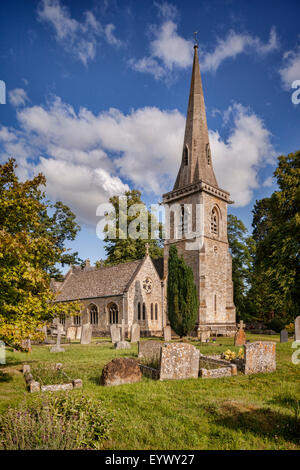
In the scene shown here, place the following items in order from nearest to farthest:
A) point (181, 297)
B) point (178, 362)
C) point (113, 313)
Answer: point (178, 362)
point (181, 297)
point (113, 313)

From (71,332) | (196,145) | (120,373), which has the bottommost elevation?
(71,332)

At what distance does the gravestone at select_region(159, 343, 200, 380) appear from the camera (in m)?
8.32

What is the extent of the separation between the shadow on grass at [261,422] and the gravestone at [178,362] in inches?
105

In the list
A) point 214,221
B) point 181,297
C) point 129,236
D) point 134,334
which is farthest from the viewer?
point 129,236

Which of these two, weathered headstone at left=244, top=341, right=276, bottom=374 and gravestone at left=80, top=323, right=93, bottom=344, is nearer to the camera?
weathered headstone at left=244, top=341, right=276, bottom=374

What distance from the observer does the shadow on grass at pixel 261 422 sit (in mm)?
4727

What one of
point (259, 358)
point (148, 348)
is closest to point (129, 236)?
point (148, 348)

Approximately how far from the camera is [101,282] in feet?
105

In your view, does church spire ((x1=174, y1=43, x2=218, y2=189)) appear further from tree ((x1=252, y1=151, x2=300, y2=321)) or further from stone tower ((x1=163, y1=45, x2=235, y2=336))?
tree ((x1=252, y1=151, x2=300, y2=321))

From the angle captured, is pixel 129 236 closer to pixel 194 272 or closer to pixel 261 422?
pixel 194 272

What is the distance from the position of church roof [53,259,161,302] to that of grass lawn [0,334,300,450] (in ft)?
67.2

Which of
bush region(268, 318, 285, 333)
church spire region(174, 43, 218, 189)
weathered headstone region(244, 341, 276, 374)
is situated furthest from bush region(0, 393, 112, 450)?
bush region(268, 318, 285, 333)

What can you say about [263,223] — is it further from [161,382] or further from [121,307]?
[161,382]

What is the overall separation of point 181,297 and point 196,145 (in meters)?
16.4
